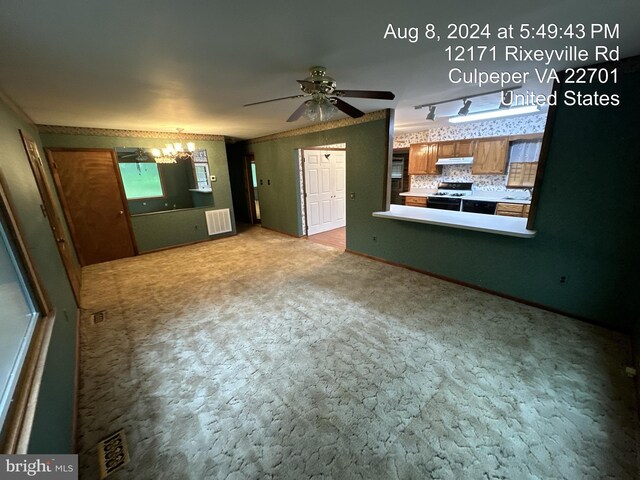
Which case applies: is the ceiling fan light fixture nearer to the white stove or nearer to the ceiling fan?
the ceiling fan

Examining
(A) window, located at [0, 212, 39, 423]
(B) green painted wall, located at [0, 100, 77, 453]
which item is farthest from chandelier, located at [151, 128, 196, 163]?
(A) window, located at [0, 212, 39, 423]

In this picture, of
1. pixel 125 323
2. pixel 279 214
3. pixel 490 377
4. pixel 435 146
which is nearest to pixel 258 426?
pixel 490 377

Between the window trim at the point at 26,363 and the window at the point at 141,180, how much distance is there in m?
3.86

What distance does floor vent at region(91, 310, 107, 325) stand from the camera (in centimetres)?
287

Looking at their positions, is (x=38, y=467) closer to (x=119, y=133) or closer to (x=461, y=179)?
(x=119, y=133)

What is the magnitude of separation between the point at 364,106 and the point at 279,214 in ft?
11.6

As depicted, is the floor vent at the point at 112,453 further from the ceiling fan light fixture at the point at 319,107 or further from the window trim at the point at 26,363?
the ceiling fan light fixture at the point at 319,107

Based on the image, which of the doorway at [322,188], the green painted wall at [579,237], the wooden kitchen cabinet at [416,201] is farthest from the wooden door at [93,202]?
the wooden kitchen cabinet at [416,201]

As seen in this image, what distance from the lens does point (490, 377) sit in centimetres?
195

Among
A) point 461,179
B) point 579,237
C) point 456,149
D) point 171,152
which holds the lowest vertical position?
point 579,237

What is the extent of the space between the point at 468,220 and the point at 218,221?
5.29 m

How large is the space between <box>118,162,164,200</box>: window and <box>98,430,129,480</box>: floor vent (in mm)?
4586

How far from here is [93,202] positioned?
4.47 m

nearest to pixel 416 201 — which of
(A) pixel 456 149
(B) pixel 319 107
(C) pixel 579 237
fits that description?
(A) pixel 456 149
